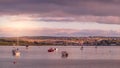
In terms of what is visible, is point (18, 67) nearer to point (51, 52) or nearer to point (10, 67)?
point (10, 67)

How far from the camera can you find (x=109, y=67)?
9812cm

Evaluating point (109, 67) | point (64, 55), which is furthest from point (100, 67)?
point (64, 55)

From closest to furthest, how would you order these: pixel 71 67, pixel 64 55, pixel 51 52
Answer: pixel 71 67
pixel 64 55
pixel 51 52

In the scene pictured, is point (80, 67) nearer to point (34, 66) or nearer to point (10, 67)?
point (34, 66)

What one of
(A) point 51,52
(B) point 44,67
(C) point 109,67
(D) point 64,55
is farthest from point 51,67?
(A) point 51,52

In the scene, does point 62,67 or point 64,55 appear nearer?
point 62,67

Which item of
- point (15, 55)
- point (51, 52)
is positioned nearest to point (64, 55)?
point (15, 55)

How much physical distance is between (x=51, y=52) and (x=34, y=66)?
87.7 metres

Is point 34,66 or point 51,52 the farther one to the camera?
point 51,52

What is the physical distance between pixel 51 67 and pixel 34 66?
4.65 meters

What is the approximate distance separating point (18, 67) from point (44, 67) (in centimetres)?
688

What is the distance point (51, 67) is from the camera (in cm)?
9912

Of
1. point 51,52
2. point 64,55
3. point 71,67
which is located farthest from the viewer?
point 51,52

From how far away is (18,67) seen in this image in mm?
99250
